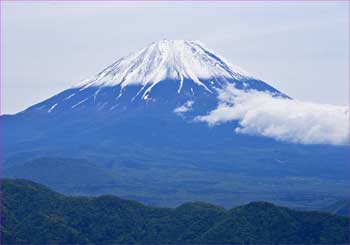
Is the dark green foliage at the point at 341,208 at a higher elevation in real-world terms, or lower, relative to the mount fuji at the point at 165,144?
lower

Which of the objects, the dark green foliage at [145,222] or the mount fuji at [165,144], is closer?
the dark green foliage at [145,222]

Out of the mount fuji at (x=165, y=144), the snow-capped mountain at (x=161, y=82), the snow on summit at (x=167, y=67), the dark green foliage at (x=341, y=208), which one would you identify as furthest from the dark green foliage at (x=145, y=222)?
the snow on summit at (x=167, y=67)

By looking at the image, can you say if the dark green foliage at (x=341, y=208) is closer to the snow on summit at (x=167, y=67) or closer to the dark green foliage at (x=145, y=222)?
the dark green foliage at (x=145, y=222)

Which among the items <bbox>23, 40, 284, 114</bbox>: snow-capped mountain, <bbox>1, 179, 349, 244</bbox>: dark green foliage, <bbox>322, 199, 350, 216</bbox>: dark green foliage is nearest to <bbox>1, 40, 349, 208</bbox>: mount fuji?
<bbox>23, 40, 284, 114</bbox>: snow-capped mountain

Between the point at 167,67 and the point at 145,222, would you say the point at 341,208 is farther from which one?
the point at 167,67

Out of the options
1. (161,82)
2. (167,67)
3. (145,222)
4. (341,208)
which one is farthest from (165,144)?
(145,222)

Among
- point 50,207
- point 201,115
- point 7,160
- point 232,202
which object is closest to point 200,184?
point 232,202

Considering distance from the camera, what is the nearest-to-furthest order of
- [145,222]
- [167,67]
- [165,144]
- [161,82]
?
[145,222] → [165,144] → [161,82] → [167,67]

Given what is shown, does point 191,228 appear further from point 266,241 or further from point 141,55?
point 141,55

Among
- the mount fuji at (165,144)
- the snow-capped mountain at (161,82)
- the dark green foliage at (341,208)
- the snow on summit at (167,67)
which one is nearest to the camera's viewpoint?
the dark green foliage at (341,208)
